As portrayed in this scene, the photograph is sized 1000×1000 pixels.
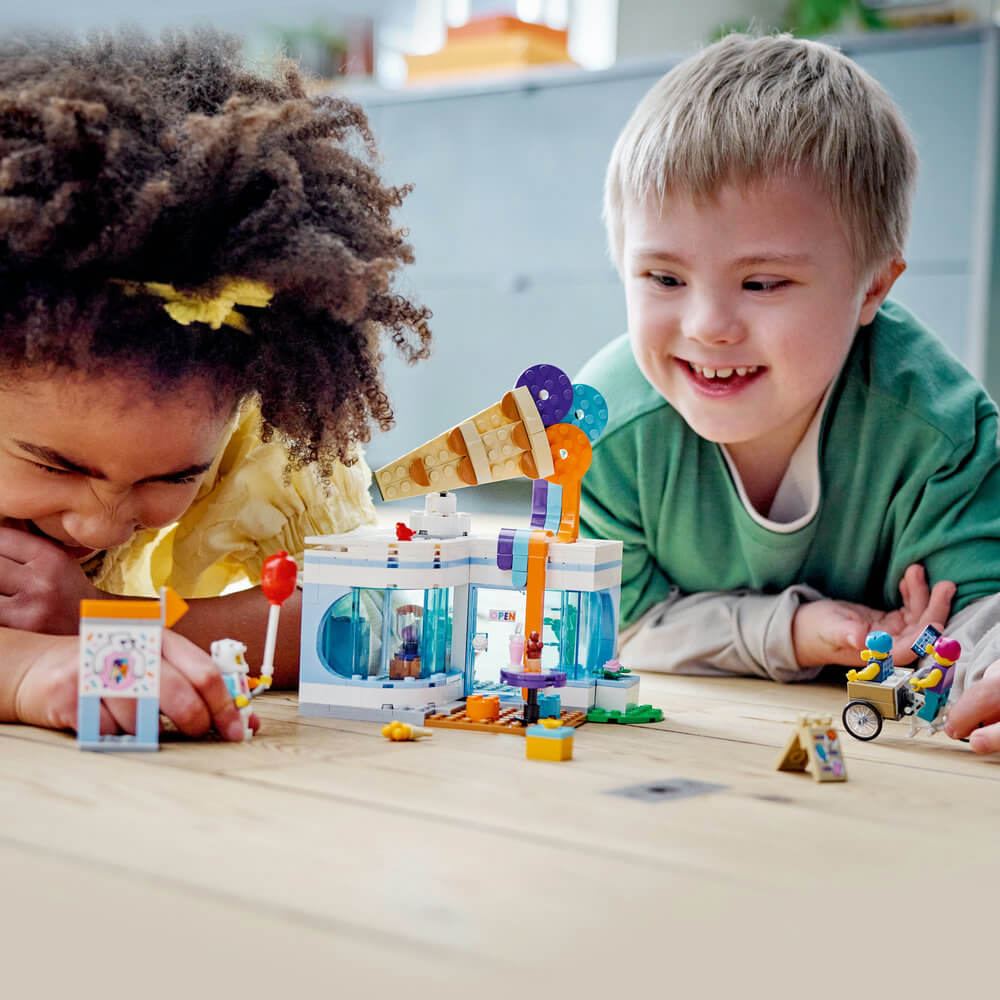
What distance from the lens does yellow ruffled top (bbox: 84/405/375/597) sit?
4.00 feet

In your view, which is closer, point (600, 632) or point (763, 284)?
point (600, 632)

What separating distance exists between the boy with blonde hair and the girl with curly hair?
338 mm

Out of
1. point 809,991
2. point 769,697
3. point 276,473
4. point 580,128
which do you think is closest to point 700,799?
point 809,991

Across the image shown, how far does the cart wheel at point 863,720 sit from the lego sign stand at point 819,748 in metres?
0.14

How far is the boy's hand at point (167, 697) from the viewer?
0.87 meters

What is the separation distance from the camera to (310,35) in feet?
10.8

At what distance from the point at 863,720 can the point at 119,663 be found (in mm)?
550

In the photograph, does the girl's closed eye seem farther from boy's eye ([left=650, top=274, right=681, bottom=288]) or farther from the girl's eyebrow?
boy's eye ([left=650, top=274, right=681, bottom=288])

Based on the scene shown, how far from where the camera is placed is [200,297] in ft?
3.13

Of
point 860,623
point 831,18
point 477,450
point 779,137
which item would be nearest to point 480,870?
point 477,450

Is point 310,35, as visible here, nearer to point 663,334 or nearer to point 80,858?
point 663,334

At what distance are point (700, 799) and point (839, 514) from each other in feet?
2.21

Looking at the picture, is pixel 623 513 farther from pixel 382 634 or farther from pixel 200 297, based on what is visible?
pixel 200 297

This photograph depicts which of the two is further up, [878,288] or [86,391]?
[878,288]
